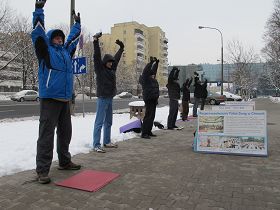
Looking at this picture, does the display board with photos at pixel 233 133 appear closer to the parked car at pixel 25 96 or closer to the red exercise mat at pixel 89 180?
the red exercise mat at pixel 89 180

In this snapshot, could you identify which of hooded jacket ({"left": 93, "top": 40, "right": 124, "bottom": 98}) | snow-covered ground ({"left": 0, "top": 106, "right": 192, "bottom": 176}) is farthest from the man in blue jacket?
hooded jacket ({"left": 93, "top": 40, "right": 124, "bottom": 98})

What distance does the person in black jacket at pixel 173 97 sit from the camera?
11.2 metres

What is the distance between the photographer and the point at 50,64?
16.3 feet

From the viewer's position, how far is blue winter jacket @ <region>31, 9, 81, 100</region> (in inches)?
186

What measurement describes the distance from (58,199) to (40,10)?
2385mm

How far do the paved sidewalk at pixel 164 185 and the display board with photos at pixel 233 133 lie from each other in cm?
26

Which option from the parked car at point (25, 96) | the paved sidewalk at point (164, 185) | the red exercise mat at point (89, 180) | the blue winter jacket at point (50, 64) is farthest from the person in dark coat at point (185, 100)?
the parked car at point (25, 96)

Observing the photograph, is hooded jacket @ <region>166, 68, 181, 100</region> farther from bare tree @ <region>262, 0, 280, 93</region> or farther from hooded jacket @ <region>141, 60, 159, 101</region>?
bare tree @ <region>262, 0, 280, 93</region>

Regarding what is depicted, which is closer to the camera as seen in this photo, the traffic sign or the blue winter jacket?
the blue winter jacket

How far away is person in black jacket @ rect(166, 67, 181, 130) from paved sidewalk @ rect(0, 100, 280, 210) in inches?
168

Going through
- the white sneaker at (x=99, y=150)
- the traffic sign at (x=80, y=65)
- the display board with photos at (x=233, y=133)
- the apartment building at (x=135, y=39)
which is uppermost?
the apartment building at (x=135, y=39)

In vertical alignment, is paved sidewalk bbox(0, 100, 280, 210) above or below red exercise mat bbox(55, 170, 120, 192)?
below

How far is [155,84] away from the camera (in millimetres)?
9320

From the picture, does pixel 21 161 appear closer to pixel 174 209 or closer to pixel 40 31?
pixel 40 31
